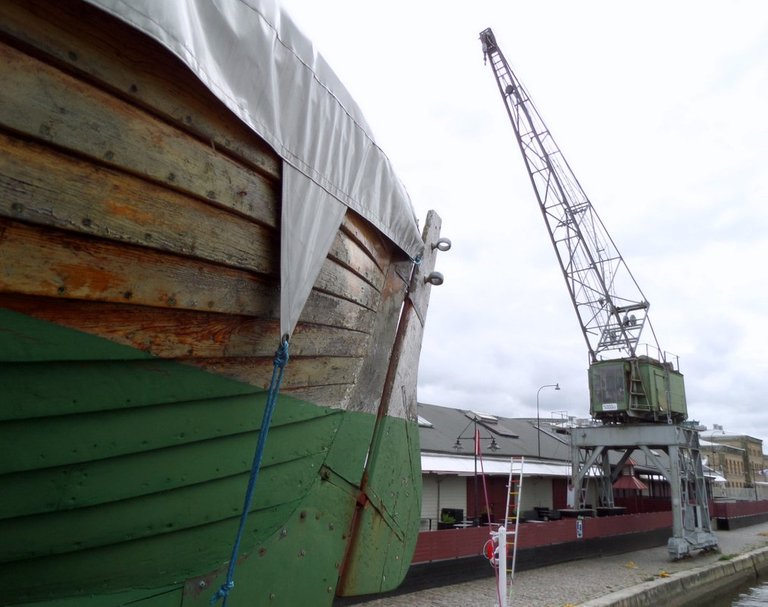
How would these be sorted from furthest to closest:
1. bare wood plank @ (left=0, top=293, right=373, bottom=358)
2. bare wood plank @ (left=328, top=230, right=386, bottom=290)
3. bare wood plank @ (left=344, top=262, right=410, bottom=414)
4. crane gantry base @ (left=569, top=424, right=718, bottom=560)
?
crane gantry base @ (left=569, top=424, right=718, bottom=560) → bare wood plank @ (left=344, top=262, right=410, bottom=414) → bare wood plank @ (left=328, top=230, right=386, bottom=290) → bare wood plank @ (left=0, top=293, right=373, bottom=358)

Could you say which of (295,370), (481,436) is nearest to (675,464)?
(481,436)

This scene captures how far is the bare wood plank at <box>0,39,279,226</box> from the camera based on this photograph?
4.69 ft

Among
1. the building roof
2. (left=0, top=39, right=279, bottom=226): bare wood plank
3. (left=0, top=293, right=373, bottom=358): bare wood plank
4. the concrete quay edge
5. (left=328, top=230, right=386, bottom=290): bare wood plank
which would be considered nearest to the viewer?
(left=0, top=39, right=279, bottom=226): bare wood plank

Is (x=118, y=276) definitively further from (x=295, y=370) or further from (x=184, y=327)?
(x=295, y=370)

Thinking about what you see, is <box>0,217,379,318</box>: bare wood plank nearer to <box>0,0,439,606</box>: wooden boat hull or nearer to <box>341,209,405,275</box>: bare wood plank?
<box>0,0,439,606</box>: wooden boat hull

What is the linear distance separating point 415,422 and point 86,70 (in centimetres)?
305

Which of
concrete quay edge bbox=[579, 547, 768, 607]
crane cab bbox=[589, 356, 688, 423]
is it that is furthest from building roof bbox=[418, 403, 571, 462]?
concrete quay edge bbox=[579, 547, 768, 607]

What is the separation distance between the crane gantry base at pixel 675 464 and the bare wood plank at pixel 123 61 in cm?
1693

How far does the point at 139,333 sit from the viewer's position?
1823mm

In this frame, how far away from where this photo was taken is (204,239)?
1917 millimetres

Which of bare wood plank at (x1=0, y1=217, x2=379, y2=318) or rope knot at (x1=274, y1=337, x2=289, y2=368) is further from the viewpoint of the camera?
rope knot at (x1=274, y1=337, x2=289, y2=368)

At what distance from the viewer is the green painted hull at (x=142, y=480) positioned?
166 cm

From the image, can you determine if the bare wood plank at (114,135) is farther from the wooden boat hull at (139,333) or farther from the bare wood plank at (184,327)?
the bare wood plank at (184,327)

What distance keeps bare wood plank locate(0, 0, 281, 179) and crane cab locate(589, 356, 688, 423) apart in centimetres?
1775
